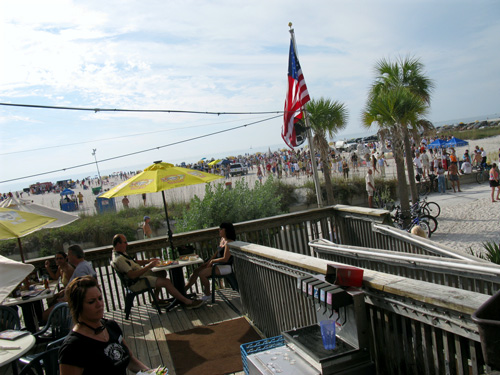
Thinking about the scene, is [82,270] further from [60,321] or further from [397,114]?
[397,114]

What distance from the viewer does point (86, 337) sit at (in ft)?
9.93

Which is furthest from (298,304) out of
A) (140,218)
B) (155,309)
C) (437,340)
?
(140,218)

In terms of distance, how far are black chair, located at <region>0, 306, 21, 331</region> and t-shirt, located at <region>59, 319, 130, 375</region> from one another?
282 cm

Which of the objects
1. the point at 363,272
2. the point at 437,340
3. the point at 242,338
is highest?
the point at 363,272

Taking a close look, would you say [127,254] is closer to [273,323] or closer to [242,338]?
[242,338]

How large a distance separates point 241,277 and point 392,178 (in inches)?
933

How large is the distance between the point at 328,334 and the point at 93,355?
5.19 feet

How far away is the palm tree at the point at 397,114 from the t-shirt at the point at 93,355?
47.4ft

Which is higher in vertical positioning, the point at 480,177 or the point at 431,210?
the point at 431,210

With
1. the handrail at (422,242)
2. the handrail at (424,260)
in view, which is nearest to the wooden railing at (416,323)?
the handrail at (424,260)

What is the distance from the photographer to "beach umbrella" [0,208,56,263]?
248 inches

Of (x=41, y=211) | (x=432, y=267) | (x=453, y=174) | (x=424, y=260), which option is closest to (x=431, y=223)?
(x=453, y=174)

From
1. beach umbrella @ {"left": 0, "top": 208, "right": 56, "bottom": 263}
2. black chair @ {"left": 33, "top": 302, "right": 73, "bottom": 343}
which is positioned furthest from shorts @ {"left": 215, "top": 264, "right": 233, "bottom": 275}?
beach umbrella @ {"left": 0, "top": 208, "right": 56, "bottom": 263}

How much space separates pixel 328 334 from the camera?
2.97m
